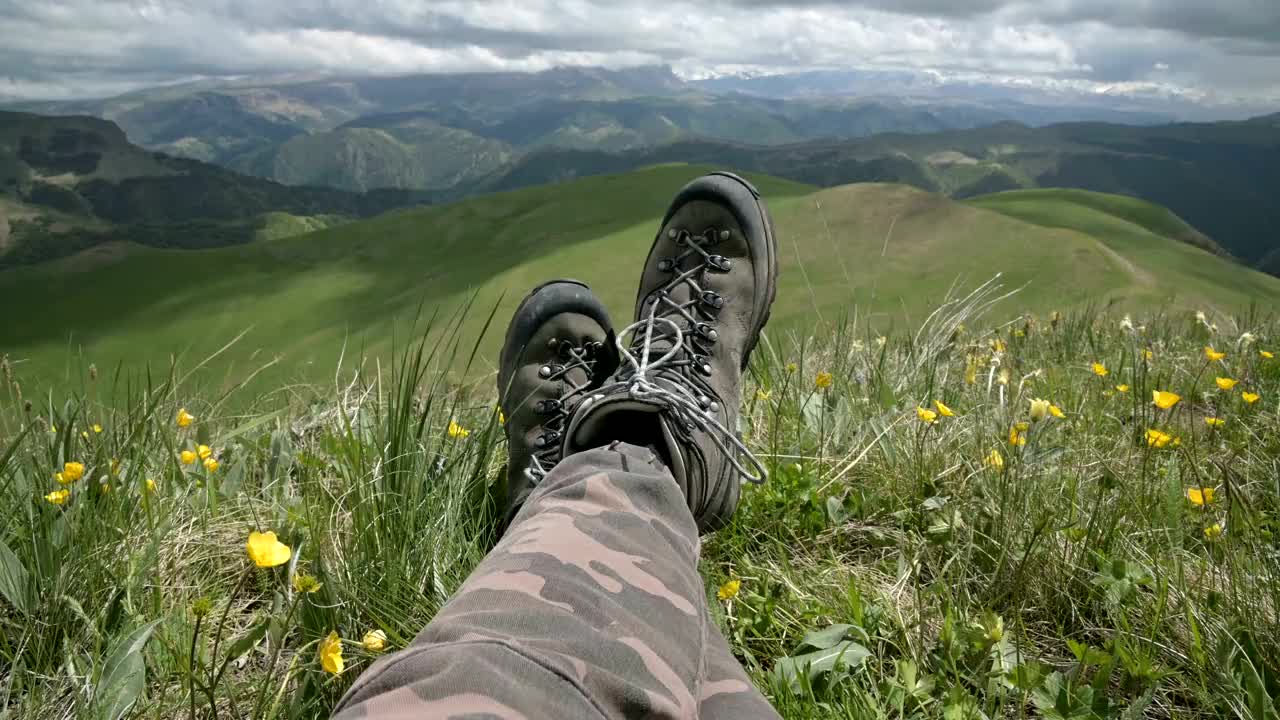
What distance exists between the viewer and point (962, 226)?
4897 centimetres

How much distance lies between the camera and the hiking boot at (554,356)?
2.65m

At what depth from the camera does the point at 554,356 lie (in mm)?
2951

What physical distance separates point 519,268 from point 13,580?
5678 cm

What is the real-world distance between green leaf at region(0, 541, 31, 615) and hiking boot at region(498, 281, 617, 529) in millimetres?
1280

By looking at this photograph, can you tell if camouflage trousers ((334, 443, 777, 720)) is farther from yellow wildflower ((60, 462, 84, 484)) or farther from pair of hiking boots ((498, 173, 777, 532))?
yellow wildflower ((60, 462, 84, 484))

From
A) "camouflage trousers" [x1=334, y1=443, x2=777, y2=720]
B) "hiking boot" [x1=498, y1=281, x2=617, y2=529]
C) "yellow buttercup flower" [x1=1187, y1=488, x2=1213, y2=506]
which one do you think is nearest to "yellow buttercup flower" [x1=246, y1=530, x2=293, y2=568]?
"camouflage trousers" [x1=334, y1=443, x2=777, y2=720]

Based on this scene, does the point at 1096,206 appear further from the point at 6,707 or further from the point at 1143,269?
the point at 6,707

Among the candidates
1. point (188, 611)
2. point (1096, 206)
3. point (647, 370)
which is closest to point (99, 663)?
point (188, 611)

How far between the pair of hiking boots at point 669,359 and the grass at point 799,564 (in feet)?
0.65

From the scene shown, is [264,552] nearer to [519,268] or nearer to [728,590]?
[728,590]

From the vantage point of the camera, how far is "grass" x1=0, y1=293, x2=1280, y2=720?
1.51 m

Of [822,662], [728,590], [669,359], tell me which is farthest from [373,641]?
[669,359]

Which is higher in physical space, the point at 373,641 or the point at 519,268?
the point at 373,641

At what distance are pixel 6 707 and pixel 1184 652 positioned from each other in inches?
87.1
